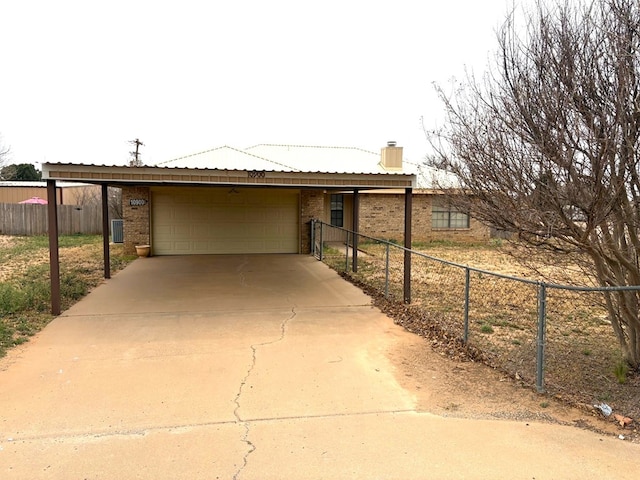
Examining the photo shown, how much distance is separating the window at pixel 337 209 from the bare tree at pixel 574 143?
1549cm

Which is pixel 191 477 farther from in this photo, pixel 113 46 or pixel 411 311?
pixel 113 46

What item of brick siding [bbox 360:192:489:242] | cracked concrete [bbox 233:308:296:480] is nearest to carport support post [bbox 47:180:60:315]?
cracked concrete [bbox 233:308:296:480]

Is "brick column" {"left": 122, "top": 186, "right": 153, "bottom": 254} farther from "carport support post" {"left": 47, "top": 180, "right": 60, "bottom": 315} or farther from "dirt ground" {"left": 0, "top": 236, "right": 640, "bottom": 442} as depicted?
"dirt ground" {"left": 0, "top": 236, "right": 640, "bottom": 442}

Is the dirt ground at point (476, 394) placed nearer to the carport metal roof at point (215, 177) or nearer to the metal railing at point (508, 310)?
the metal railing at point (508, 310)

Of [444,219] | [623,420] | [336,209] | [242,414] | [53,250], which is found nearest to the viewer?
[623,420]

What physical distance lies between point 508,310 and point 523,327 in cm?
115

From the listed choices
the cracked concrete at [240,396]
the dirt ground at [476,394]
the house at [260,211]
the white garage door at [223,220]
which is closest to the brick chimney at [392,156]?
the house at [260,211]

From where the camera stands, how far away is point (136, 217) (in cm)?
1562

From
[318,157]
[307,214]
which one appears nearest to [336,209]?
[318,157]

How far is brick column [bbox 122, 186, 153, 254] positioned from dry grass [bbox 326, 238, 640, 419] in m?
7.54

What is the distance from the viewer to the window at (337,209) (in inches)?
809

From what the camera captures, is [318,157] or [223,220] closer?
[223,220]

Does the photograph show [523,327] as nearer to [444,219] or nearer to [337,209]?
[337,209]

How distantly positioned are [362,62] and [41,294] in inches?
384
